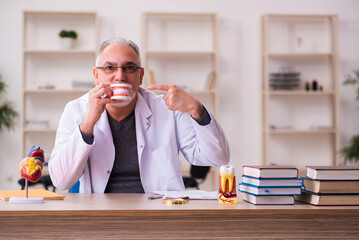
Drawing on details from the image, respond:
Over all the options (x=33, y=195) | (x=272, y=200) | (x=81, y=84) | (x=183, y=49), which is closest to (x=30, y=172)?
(x=33, y=195)

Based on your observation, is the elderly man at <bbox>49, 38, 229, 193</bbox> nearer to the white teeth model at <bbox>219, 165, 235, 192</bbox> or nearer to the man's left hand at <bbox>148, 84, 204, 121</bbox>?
the man's left hand at <bbox>148, 84, 204, 121</bbox>

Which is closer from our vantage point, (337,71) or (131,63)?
(131,63)

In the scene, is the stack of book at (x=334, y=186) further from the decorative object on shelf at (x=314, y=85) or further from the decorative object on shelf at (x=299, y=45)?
the decorative object on shelf at (x=299, y=45)

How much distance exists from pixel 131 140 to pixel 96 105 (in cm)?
35

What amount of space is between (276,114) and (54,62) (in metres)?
2.70

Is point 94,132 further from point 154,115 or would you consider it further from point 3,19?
point 3,19

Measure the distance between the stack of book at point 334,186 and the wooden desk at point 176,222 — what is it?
0.19 ft

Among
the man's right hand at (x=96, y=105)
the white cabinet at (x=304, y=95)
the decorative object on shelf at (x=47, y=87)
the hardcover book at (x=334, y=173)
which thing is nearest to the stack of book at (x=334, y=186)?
the hardcover book at (x=334, y=173)

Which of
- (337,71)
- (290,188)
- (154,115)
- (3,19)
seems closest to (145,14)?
(3,19)

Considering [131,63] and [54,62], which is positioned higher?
[54,62]

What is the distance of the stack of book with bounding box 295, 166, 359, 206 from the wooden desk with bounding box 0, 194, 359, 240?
6cm

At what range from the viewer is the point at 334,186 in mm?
1620

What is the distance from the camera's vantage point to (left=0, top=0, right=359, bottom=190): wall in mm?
5484

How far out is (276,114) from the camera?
18.8 feet
